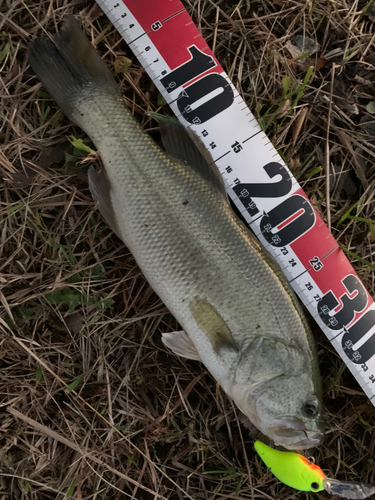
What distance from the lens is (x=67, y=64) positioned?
247 cm

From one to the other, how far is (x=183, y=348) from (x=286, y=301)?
0.71 m

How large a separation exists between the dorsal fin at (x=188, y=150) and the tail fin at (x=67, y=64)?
20.3 inches

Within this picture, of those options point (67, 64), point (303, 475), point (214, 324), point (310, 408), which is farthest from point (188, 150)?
point (303, 475)

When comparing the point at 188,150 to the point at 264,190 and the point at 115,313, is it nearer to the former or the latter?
the point at 264,190

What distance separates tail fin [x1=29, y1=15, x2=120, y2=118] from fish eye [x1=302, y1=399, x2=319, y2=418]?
2266 millimetres

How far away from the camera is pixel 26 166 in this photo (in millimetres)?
2639

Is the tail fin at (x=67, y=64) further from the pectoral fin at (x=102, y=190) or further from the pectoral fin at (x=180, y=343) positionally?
the pectoral fin at (x=180, y=343)

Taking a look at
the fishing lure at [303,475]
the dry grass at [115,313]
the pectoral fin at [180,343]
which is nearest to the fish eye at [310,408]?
the fishing lure at [303,475]

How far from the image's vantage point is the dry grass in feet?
8.59

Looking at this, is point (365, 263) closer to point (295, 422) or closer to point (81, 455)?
point (295, 422)

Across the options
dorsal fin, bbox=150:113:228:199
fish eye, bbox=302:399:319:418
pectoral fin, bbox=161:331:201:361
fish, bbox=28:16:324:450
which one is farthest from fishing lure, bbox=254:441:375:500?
dorsal fin, bbox=150:113:228:199

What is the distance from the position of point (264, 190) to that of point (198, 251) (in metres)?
0.75

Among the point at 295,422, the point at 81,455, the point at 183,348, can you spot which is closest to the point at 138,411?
the point at 81,455

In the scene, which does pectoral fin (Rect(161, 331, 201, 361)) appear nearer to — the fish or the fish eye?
the fish
